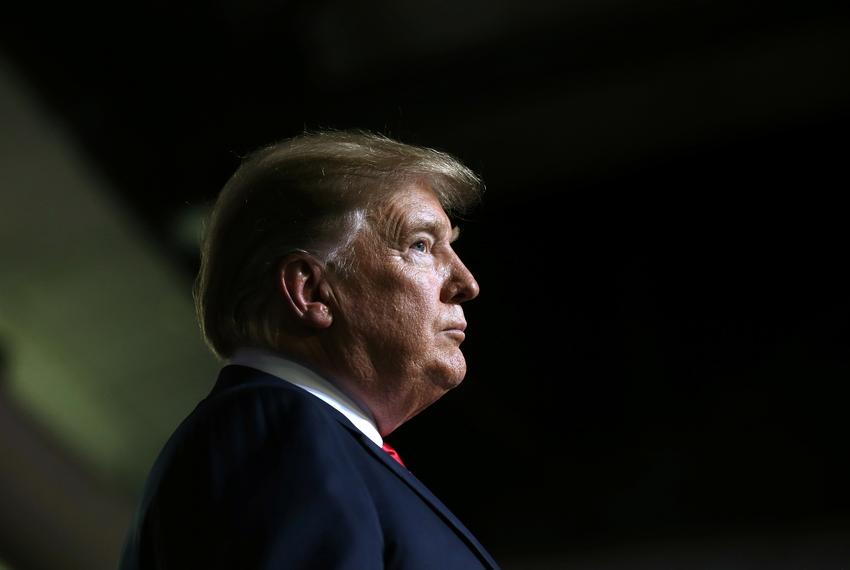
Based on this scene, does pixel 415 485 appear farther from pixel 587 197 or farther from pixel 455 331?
pixel 587 197

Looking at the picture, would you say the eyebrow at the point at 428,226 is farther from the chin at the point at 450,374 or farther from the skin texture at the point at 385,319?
the chin at the point at 450,374

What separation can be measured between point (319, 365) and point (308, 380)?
2 centimetres

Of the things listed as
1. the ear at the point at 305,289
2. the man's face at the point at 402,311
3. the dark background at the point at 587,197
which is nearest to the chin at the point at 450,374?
the man's face at the point at 402,311

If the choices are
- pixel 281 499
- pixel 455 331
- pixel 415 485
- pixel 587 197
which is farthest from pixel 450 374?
pixel 587 197

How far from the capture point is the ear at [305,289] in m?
1.03

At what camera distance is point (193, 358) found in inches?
133

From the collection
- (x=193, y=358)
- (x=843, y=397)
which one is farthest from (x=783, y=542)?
(x=193, y=358)

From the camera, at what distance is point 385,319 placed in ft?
3.41

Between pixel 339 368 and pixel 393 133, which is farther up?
pixel 393 133

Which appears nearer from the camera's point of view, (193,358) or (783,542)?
(783,542)

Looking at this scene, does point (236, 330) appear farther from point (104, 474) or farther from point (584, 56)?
point (104, 474)

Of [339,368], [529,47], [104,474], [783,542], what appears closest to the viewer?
[339,368]

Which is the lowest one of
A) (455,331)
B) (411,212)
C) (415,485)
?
(415,485)

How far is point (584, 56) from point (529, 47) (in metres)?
0.14
